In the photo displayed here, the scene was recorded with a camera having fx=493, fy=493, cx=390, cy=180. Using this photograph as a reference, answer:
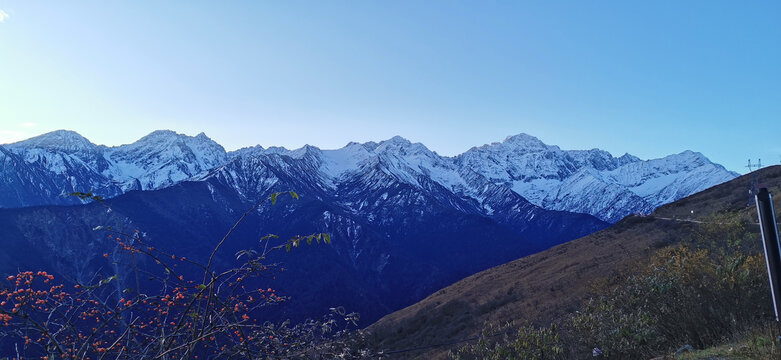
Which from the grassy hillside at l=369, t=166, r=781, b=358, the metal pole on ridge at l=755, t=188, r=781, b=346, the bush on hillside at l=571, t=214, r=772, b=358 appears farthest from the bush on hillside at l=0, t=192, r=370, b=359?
the grassy hillside at l=369, t=166, r=781, b=358

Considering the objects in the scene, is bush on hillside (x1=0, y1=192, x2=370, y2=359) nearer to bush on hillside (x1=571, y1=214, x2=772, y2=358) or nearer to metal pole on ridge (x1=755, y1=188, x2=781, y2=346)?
metal pole on ridge (x1=755, y1=188, x2=781, y2=346)

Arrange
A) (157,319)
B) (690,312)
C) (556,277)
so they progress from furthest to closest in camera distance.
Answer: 1. (556,277)
2. (690,312)
3. (157,319)

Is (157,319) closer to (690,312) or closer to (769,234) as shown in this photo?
(769,234)

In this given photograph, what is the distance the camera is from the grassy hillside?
131ft

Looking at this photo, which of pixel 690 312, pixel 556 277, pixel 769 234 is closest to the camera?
pixel 769 234

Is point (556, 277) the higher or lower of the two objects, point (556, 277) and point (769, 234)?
the lower

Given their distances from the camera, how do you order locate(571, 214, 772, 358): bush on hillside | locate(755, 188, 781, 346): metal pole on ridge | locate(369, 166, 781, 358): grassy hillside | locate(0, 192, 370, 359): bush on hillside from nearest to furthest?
1. locate(755, 188, 781, 346): metal pole on ridge
2. locate(0, 192, 370, 359): bush on hillside
3. locate(571, 214, 772, 358): bush on hillside
4. locate(369, 166, 781, 358): grassy hillside

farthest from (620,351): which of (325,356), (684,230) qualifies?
(684,230)

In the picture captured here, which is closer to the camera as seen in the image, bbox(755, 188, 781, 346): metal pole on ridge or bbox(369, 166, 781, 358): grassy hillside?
bbox(755, 188, 781, 346): metal pole on ridge

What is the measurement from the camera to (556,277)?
5088 cm

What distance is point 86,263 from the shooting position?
173625mm

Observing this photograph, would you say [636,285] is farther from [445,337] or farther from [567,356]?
[445,337]

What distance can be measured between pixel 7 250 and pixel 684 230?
621 ft

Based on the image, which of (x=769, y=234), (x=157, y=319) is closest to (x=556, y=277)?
(x=769, y=234)
